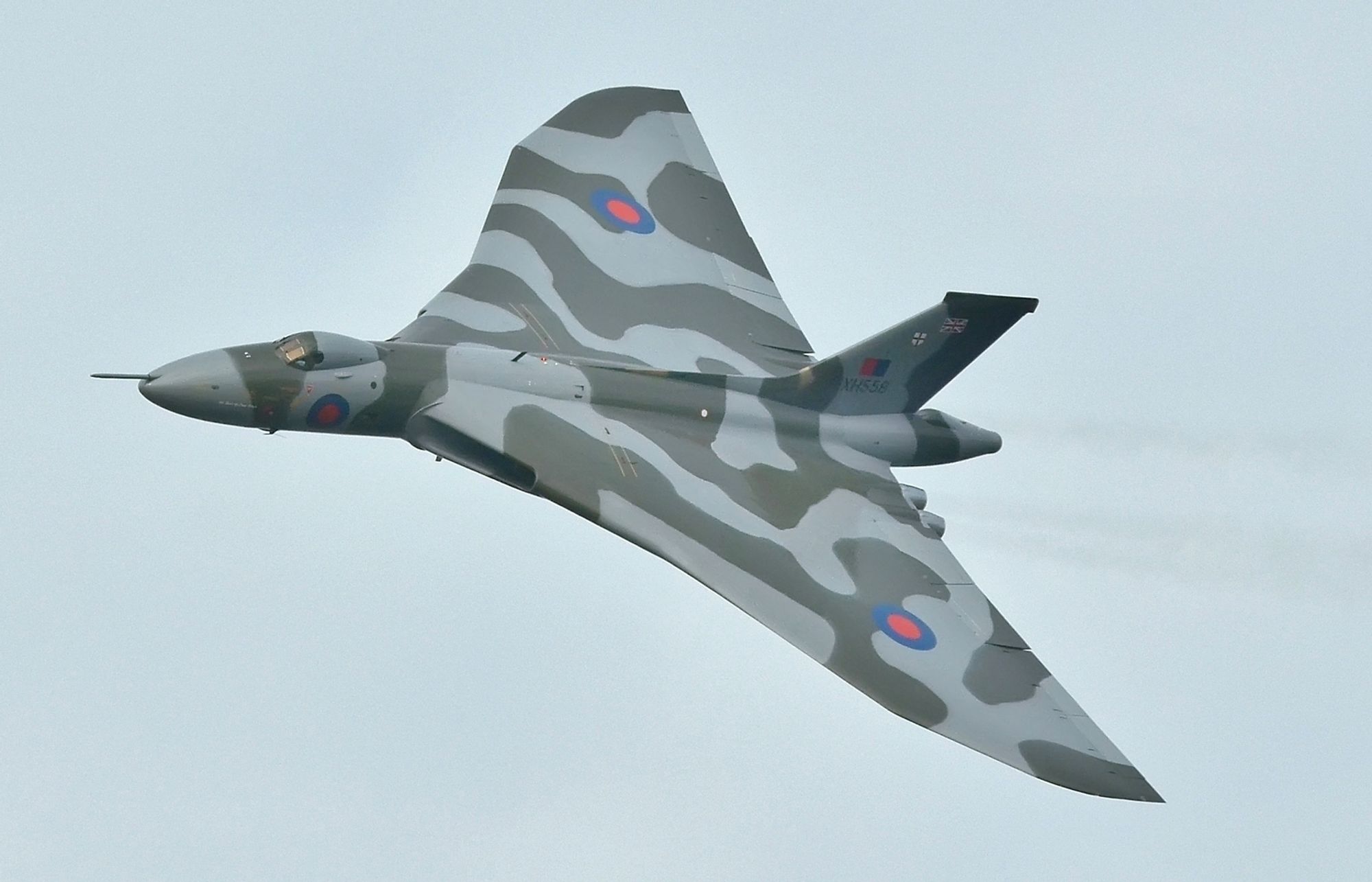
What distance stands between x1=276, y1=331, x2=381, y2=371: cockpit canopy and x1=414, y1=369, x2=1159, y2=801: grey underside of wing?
6.46ft

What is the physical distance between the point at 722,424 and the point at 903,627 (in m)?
5.73

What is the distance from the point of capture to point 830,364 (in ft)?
130

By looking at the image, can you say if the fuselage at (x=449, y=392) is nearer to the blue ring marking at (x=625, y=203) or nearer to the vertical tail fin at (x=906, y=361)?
the vertical tail fin at (x=906, y=361)

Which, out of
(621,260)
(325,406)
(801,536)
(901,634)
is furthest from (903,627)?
(325,406)

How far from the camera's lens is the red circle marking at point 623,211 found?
44.3 m

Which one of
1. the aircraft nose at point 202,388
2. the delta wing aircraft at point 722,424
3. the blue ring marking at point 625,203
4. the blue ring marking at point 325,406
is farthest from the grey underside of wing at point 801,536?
the blue ring marking at point 625,203

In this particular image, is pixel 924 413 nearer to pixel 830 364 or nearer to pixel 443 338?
pixel 830 364

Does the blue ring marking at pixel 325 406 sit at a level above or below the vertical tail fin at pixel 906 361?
below

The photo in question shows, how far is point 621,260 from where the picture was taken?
43375 millimetres

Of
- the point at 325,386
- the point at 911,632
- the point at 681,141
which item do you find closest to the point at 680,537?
the point at 911,632

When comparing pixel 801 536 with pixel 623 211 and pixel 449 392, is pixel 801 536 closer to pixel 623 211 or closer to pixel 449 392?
pixel 449 392

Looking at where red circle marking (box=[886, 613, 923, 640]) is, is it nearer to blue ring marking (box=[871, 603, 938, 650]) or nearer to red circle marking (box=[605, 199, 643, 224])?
blue ring marking (box=[871, 603, 938, 650])

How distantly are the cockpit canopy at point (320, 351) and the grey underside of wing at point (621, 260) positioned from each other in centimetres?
227

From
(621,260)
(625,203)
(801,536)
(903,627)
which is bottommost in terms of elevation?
(903,627)
